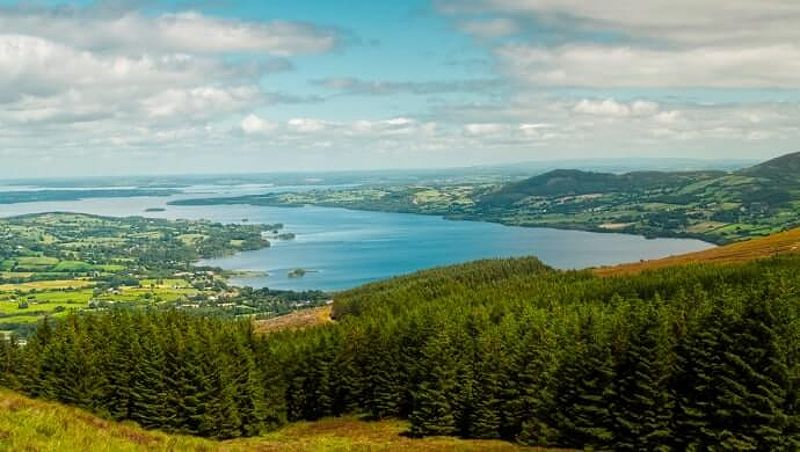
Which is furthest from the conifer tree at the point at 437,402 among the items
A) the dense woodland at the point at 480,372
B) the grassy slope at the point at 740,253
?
the grassy slope at the point at 740,253

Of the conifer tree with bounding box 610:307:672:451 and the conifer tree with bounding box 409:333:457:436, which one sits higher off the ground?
the conifer tree with bounding box 610:307:672:451

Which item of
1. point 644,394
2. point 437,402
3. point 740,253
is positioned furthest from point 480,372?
point 740,253

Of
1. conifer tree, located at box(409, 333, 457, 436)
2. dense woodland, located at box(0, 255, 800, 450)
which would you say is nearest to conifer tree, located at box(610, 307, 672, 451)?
dense woodland, located at box(0, 255, 800, 450)

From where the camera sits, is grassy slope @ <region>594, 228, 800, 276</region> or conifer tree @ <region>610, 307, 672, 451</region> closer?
conifer tree @ <region>610, 307, 672, 451</region>

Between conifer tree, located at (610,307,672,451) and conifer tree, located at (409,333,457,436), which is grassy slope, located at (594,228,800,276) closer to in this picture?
conifer tree, located at (409,333,457,436)

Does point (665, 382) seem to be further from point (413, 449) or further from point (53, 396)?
point (53, 396)

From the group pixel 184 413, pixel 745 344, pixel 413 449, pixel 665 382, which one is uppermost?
pixel 745 344

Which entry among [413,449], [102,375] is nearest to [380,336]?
[102,375]

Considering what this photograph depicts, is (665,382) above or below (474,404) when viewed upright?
above

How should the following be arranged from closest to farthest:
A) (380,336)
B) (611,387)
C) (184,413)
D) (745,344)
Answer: (745,344), (611,387), (184,413), (380,336)
